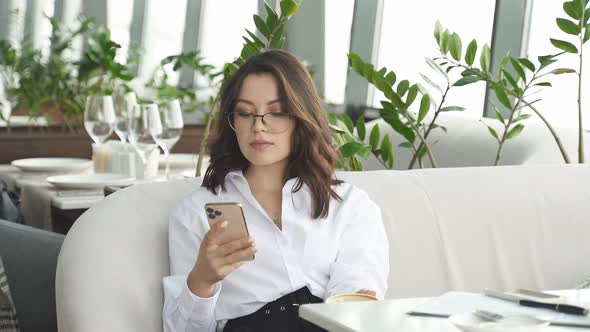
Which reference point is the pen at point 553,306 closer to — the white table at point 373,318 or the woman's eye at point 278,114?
the white table at point 373,318

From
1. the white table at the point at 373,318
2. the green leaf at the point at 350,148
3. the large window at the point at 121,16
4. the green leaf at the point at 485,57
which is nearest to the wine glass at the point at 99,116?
the green leaf at the point at 350,148

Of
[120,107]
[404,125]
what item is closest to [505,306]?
[404,125]

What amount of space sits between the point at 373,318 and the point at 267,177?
73 cm

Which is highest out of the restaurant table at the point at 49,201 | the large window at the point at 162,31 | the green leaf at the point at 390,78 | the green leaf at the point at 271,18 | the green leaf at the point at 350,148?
the large window at the point at 162,31

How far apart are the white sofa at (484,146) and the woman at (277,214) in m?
1.38

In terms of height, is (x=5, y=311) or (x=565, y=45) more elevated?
(x=565, y=45)

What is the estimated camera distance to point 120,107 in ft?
15.5

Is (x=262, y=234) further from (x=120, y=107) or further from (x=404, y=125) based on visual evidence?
(x=120, y=107)

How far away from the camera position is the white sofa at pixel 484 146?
382 cm

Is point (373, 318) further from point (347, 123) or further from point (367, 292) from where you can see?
point (347, 123)

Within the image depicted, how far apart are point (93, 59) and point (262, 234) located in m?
→ 3.40

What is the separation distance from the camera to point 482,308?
1594 millimetres

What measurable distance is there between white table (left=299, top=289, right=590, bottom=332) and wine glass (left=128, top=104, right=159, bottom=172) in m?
2.32

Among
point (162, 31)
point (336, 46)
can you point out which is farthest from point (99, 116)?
point (162, 31)
